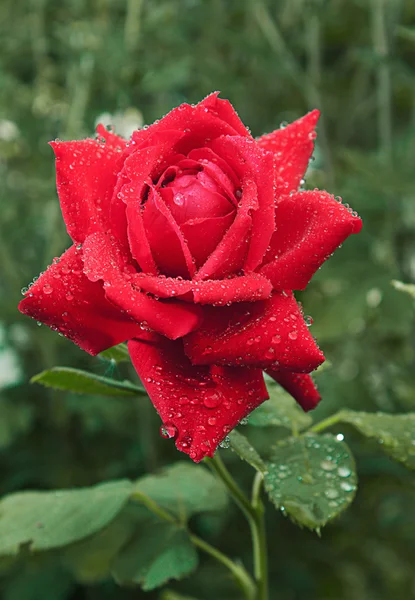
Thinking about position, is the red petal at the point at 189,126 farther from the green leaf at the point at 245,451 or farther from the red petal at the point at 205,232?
the green leaf at the point at 245,451

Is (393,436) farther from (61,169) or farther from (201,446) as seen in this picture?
(61,169)

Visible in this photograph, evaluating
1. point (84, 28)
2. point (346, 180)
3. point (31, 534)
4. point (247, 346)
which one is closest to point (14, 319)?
point (84, 28)

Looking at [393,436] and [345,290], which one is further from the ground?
[393,436]

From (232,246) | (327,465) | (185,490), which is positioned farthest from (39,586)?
(232,246)

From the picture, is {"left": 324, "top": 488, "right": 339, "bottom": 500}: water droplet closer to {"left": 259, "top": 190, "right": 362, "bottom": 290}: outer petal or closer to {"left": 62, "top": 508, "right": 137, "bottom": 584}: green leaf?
{"left": 259, "top": 190, "right": 362, "bottom": 290}: outer petal

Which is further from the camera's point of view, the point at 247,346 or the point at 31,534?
the point at 31,534
